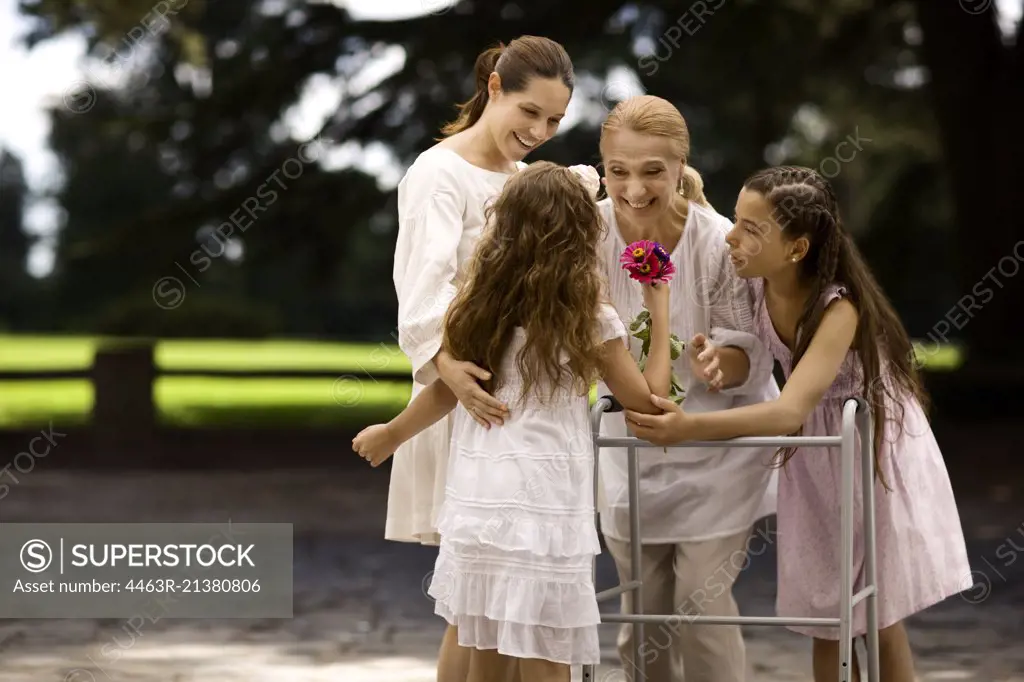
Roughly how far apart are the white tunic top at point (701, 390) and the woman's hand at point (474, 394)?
62cm

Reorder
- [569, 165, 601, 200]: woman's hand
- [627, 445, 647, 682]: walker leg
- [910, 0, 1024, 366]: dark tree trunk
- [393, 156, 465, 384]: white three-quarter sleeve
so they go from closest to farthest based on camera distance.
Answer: [569, 165, 601, 200]: woman's hand → [393, 156, 465, 384]: white three-quarter sleeve → [627, 445, 647, 682]: walker leg → [910, 0, 1024, 366]: dark tree trunk

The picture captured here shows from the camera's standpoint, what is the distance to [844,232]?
4.10 m

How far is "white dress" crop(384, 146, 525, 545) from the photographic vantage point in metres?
3.90

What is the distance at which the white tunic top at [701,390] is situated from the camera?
4.18 metres

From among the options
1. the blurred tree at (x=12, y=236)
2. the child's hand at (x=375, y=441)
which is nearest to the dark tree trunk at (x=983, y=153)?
the child's hand at (x=375, y=441)

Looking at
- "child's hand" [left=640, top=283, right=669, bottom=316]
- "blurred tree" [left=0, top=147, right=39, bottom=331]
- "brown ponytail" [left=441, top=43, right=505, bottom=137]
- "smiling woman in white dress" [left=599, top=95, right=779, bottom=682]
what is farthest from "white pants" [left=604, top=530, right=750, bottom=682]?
"blurred tree" [left=0, top=147, right=39, bottom=331]

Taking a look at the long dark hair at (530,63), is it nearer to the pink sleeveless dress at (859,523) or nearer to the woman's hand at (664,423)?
the pink sleeveless dress at (859,523)

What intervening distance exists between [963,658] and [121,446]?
Answer: 10.2m

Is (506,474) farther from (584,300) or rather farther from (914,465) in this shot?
(914,465)

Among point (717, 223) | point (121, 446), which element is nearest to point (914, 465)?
point (717, 223)

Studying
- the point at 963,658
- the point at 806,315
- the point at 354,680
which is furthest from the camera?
the point at 963,658

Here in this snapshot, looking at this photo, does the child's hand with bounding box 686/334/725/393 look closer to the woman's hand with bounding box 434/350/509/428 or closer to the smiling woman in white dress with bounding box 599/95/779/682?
the smiling woman in white dress with bounding box 599/95/779/682

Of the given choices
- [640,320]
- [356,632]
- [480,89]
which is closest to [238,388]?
[356,632]

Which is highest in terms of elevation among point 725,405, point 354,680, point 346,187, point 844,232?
point 346,187
